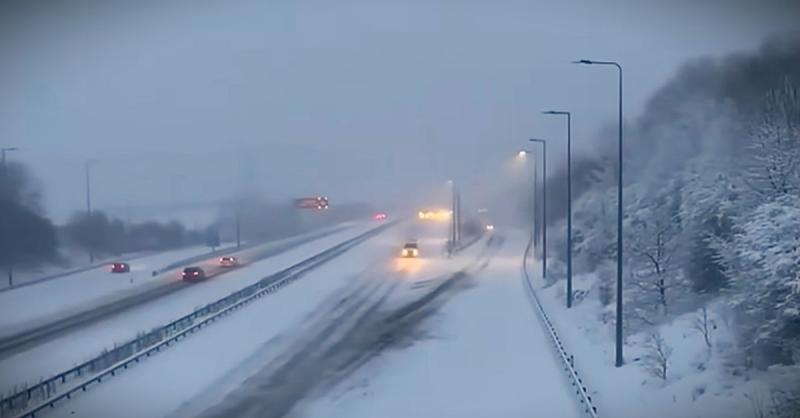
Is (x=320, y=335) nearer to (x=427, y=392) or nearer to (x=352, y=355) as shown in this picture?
(x=352, y=355)

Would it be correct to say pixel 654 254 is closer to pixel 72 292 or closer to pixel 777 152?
pixel 777 152

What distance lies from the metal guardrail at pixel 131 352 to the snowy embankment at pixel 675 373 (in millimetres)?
10091

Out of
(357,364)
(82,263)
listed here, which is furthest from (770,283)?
(82,263)

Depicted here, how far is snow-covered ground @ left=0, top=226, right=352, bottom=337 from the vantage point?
3397 cm

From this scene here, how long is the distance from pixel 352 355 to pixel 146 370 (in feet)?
15.5

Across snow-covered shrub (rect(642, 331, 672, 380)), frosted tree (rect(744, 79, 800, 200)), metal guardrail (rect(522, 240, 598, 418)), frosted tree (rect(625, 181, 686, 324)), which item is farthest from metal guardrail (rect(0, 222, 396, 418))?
frosted tree (rect(744, 79, 800, 200))

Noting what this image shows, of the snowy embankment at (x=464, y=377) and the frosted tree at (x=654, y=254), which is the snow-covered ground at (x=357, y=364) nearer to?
the snowy embankment at (x=464, y=377)

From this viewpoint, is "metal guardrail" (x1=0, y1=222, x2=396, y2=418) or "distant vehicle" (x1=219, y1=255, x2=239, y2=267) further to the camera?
"distant vehicle" (x1=219, y1=255, x2=239, y2=267)

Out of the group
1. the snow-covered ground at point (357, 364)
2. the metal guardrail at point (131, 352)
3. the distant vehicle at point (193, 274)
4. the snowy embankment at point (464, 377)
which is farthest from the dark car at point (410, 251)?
the snowy embankment at point (464, 377)

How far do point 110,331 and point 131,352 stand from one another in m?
5.58

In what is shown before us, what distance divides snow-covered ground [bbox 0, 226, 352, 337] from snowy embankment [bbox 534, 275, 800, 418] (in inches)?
708

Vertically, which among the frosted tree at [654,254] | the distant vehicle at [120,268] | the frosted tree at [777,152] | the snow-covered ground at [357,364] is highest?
the frosted tree at [777,152]

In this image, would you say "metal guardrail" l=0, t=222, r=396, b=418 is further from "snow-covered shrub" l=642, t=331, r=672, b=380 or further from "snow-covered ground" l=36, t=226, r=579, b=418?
"snow-covered shrub" l=642, t=331, r=672, b=380

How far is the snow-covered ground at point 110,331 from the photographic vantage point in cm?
2262
